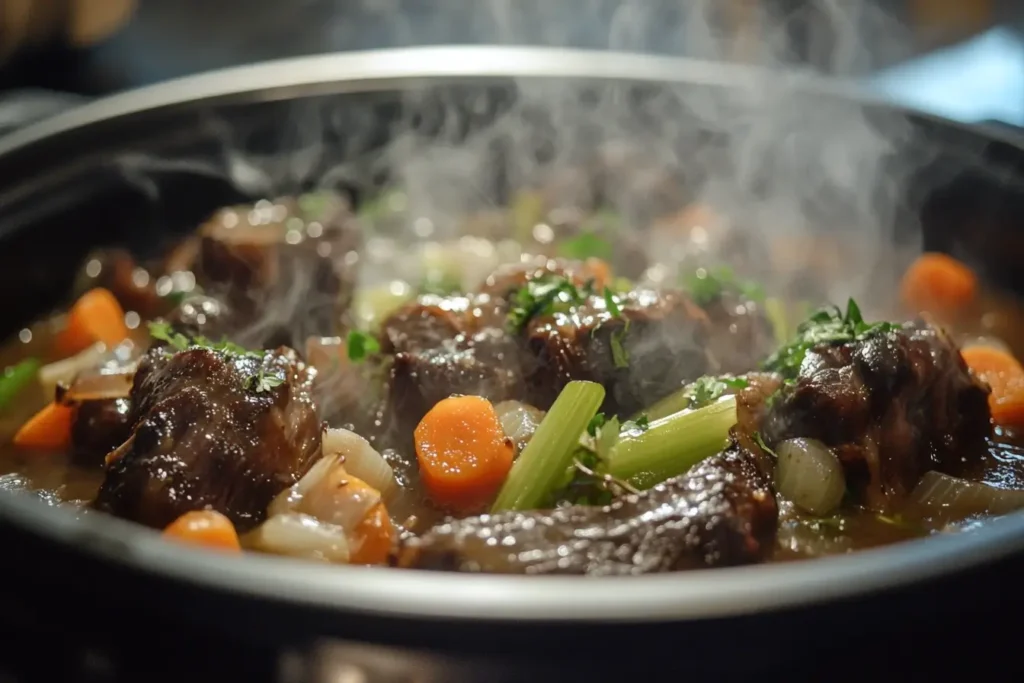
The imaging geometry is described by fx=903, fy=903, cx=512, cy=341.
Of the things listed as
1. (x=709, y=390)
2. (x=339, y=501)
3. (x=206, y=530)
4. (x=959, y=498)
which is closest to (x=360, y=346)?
(x=339, y=501)

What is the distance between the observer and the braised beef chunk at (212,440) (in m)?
2.51

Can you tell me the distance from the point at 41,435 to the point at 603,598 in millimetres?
2473

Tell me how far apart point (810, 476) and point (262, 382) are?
1688mm

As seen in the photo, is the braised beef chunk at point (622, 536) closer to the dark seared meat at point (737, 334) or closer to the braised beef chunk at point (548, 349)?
the braised beef chunk at point (548, 349)

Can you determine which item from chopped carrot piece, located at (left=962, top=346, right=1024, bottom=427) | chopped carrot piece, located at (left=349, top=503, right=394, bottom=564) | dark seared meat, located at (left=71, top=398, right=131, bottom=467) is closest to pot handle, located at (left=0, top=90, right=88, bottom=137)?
dark seared meat, located at (left=71, top=398, right=131, bottom=467)

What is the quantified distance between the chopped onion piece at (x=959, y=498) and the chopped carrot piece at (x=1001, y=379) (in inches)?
19.6

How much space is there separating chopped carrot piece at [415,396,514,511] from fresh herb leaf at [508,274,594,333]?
18.8 inches

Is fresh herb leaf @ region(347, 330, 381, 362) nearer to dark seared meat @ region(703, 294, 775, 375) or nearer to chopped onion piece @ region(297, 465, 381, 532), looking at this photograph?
chopped onion piece @ region(297, 465, 381, 532)

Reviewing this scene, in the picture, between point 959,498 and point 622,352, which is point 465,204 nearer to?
point 622,352

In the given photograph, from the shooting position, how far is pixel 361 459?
2795 millimetres

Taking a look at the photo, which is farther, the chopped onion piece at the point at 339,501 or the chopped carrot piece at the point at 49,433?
the chopped carrot piece at the point at 49,433

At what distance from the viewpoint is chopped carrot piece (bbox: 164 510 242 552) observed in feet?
7.61

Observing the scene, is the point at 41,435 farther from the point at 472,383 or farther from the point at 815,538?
the point at 815,538

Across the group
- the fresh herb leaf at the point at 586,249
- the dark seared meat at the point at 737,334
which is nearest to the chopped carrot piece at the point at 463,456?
the dark seared meat at the point at 737,334
